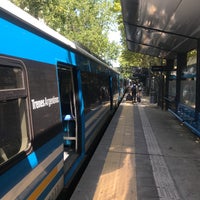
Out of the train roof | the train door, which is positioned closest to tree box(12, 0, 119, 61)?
the train door

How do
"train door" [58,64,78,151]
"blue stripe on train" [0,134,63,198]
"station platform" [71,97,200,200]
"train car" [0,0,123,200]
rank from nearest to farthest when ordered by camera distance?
1. "blue stripe on train" [0,134,63,198]
2. "train car" [0,0,123,200]
3. "station platform" [71,97,200,200]
4. "train door" [58,64,78,151]

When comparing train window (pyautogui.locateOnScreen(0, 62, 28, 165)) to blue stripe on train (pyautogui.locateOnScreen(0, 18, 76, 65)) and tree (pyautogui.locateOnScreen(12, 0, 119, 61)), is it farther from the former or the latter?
tree (pyautogui.locateOnScreen(12, 0, 119, 61))

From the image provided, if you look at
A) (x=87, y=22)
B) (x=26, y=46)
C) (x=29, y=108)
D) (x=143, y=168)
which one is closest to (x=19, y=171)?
(x=29, y=108)

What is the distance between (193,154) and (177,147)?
2.62 ft

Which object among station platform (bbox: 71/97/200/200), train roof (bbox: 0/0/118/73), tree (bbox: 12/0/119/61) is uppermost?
tree (bbox: 12/0/119/61)

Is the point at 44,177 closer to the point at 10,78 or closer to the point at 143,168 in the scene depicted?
the point at 10,78

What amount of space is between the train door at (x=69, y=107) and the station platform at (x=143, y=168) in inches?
28.1

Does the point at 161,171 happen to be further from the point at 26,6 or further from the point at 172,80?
the point at 172,80

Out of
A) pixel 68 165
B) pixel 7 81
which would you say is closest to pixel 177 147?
pixel 68 165

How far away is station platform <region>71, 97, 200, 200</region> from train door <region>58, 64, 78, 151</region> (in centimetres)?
71

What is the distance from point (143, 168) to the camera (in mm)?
6648

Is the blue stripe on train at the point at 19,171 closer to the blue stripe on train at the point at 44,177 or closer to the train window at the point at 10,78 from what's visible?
the blue stripe on train at the point at 44,177

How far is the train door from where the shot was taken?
5.72 m

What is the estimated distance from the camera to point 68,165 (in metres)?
5.21
